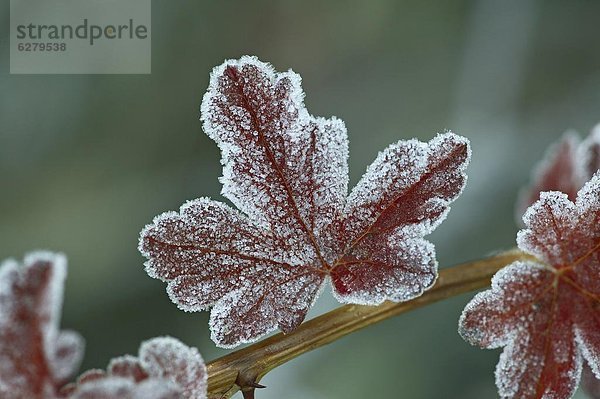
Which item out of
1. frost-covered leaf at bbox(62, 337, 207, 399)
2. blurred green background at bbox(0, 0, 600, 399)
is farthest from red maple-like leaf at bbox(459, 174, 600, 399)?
blurred green background at bbox(0, 0, 600, 399)

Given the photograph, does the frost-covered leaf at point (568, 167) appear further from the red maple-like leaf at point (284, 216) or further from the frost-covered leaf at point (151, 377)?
the frost-covered leaf at point (151, 377)

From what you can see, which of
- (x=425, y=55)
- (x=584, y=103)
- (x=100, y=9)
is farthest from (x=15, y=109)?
(x=584, y=103)

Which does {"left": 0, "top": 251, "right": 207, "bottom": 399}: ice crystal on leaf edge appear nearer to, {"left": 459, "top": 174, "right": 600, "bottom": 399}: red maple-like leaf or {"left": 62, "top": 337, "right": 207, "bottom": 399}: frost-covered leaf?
{"left": 62, "top": 337, "right": 207, "bottom": 399}: frost-covered leaf

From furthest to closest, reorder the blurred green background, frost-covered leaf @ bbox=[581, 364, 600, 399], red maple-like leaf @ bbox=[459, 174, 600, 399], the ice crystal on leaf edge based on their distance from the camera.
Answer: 1. the blurred green background
2. frost-covered leaf @ bbox=[581, 364, 600, 399]
3. red maple-like leaf @ bbox=[459, 174, 600, 399]
4. the ice crystal on leaf edge

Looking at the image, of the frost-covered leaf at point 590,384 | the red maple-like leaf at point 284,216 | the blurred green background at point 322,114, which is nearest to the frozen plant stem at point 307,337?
the red maple-like leaf at point 284,216

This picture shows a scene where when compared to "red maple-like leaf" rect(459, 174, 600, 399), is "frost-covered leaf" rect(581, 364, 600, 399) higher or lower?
lower

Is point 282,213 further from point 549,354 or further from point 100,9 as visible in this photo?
point 100,9
